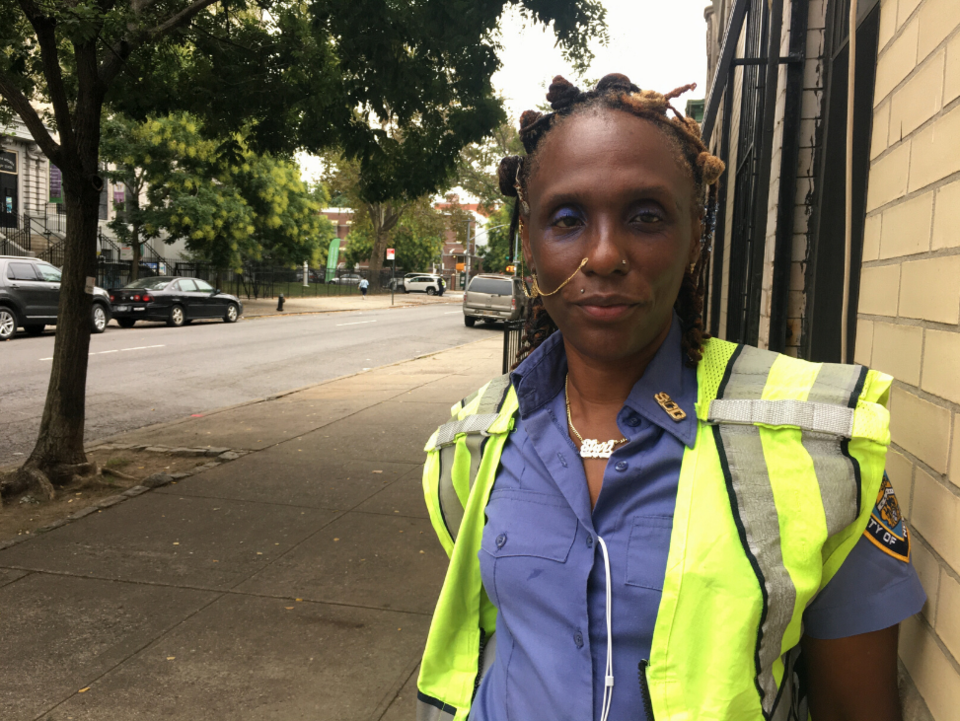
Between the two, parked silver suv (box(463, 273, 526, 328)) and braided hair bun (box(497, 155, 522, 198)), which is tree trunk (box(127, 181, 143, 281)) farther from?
braided hair bun (box(497, 155, 522, 198))

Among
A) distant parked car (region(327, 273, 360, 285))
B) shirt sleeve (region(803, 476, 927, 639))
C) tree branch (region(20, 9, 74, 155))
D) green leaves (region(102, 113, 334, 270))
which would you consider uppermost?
green leaves (region(102, 113, 334, 270))

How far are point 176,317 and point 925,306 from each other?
2225 centimetres

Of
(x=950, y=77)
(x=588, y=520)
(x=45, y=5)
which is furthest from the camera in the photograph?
(x=45, y=5)

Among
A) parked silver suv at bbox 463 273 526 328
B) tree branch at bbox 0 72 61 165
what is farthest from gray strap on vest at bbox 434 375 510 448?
parked silver suv at bbox 463 273 526 328

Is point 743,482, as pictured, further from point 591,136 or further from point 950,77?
point 950,77

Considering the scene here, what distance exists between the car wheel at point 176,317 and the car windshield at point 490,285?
9.27 metres

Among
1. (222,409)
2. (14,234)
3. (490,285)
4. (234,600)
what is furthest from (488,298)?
(234,600)

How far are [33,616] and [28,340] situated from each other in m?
14.3

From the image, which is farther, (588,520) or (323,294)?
(323,294)

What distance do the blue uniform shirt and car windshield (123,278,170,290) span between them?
2160 cm

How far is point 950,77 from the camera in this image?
1.48 m

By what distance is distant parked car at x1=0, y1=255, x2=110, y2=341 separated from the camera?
53.8 ft

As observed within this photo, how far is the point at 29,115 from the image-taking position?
616 centimetres

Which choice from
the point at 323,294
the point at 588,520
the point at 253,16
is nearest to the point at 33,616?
the point at 588,520
